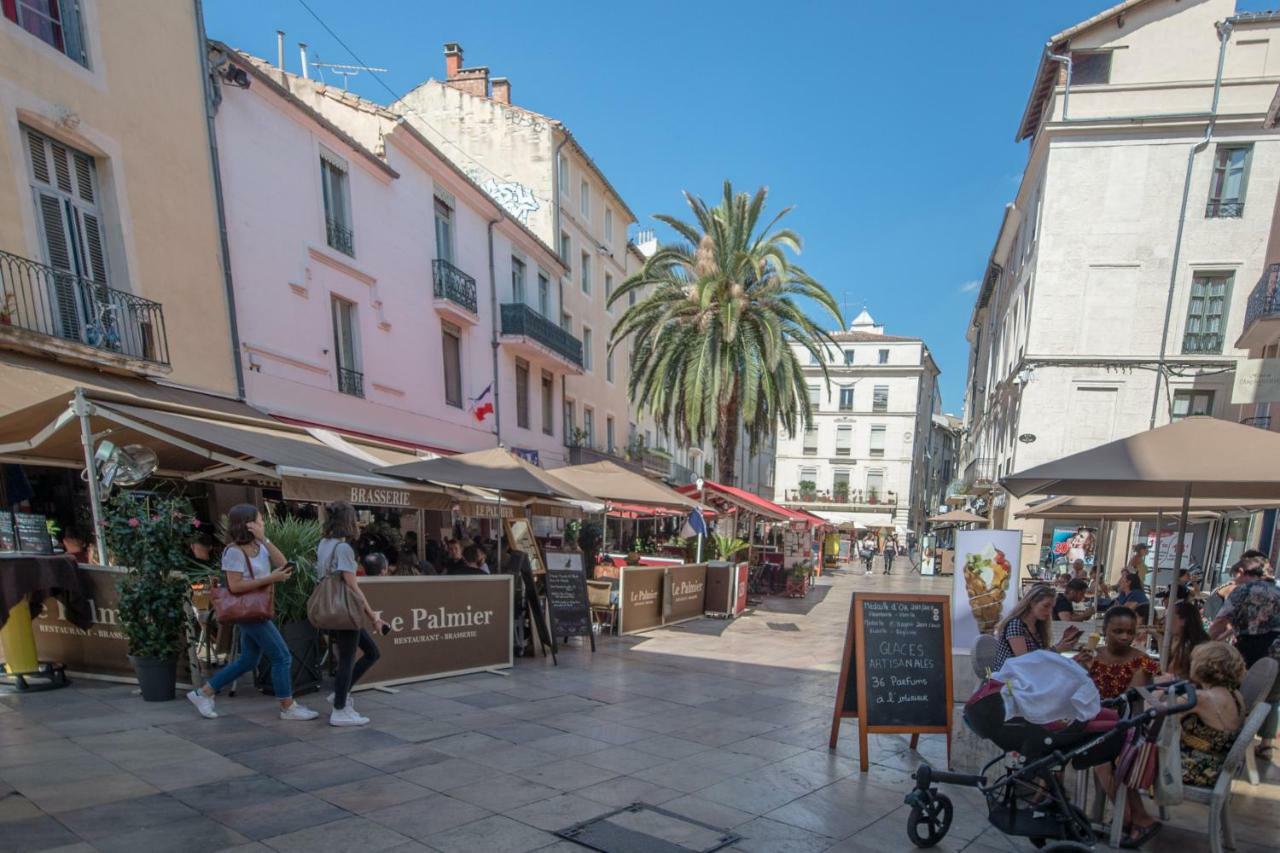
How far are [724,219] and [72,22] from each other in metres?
11.9

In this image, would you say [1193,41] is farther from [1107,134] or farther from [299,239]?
[299,239]

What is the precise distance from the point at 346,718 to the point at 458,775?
52.7 inches

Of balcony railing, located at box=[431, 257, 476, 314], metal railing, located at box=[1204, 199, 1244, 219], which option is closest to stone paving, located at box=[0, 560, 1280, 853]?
balcony railing, located at box=[431, 257, 476, 314]

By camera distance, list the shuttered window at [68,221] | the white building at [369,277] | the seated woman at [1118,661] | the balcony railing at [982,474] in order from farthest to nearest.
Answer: the balcony railing at [982,474], the white building at [369,277], the shuttered window at [68,221], the seated woman at [1118,661]

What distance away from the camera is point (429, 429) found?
14734mm

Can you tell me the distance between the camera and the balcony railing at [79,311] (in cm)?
712

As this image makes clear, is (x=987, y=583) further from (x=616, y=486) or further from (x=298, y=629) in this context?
(x=298, y=629)

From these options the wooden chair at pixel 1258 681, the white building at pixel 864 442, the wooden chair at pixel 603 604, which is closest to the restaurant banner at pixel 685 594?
the wooden chair at pixel 603 604

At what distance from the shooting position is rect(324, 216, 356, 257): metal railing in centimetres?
1199

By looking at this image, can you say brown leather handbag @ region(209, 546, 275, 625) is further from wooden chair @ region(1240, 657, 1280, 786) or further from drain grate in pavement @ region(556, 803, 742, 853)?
wooden chair @ region(1240, 657, 1280, 786)

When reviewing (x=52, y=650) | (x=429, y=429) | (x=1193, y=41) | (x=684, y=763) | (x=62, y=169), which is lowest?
(x=684, y=763)

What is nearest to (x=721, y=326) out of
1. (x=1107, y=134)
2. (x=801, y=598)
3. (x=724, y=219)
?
(x=724, y=219)

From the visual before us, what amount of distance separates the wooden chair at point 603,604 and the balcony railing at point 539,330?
379 inches

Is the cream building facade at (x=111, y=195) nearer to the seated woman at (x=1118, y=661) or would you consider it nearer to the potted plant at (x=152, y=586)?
the potted plant at (x=152, y=586)
